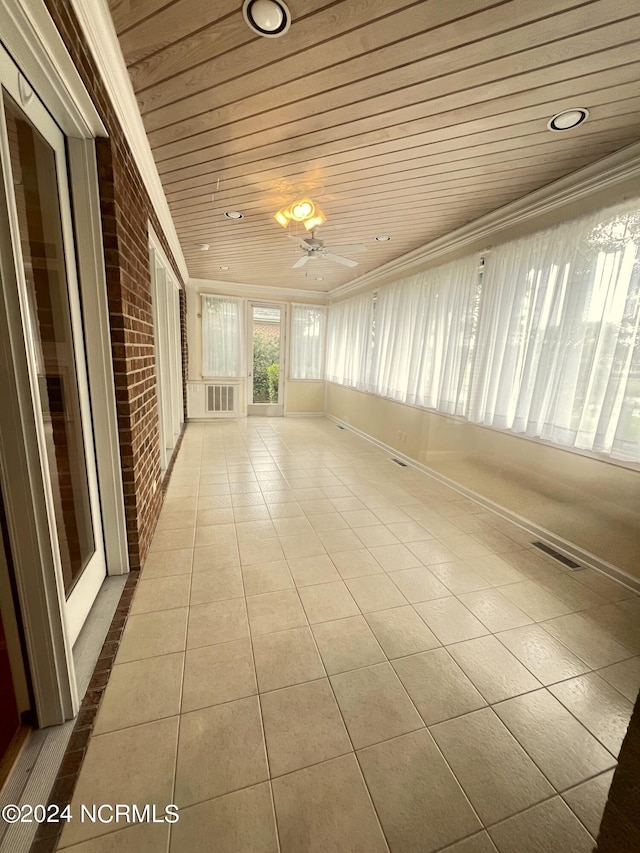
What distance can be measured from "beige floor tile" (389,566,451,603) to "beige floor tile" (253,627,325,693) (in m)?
0.65

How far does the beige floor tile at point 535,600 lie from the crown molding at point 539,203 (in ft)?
8.28

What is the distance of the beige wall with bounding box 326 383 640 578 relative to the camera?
2.14m

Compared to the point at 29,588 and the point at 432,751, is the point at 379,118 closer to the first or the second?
the point at 29,588

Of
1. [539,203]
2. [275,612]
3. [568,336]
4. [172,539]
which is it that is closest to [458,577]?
[275,612]

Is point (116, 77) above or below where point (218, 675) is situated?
above

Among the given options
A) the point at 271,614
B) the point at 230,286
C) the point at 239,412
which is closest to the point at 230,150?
the point at 271,614

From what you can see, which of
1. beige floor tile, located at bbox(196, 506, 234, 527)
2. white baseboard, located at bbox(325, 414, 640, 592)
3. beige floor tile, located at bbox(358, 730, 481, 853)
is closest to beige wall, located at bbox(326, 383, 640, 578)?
white baseboard, located at bbox(325, 414, 640, 592)

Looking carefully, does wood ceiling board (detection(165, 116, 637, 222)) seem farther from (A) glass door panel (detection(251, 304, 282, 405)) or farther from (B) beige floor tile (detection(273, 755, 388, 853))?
(A) glass door panel (detection(251, 304, 282, 405))

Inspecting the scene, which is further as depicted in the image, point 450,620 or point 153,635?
point 450,620

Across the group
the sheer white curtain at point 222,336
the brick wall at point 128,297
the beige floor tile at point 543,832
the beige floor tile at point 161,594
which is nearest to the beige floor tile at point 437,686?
the beige floor tile at point 543,832

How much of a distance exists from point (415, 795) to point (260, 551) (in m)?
1.47

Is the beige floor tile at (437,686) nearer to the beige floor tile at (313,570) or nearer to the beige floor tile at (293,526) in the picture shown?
the beige floor tile at (313,570)

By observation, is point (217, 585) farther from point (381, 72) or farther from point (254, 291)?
point (254, 291)

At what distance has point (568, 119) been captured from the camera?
5.76ft
